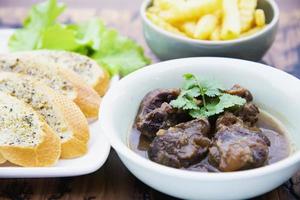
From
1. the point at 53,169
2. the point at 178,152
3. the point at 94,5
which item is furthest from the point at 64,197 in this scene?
the point at 94,5

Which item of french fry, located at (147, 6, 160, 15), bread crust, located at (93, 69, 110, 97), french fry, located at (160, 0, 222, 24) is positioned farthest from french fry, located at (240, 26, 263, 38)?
bread crust, located at (93, 69, 110, 97)

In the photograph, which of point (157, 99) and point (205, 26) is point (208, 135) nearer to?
point (157, 99)

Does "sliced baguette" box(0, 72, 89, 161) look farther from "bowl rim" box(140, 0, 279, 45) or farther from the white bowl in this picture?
"bowl rim" box(140, 0, 279, 45)

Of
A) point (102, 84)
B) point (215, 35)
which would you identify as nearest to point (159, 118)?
point (102, 84)

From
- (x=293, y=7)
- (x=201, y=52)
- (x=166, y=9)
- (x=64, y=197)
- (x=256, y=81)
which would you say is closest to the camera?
(x=64, y=197)

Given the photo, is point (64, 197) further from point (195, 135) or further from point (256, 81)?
point (256, 81)

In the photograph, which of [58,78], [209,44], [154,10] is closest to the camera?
[58,78]
